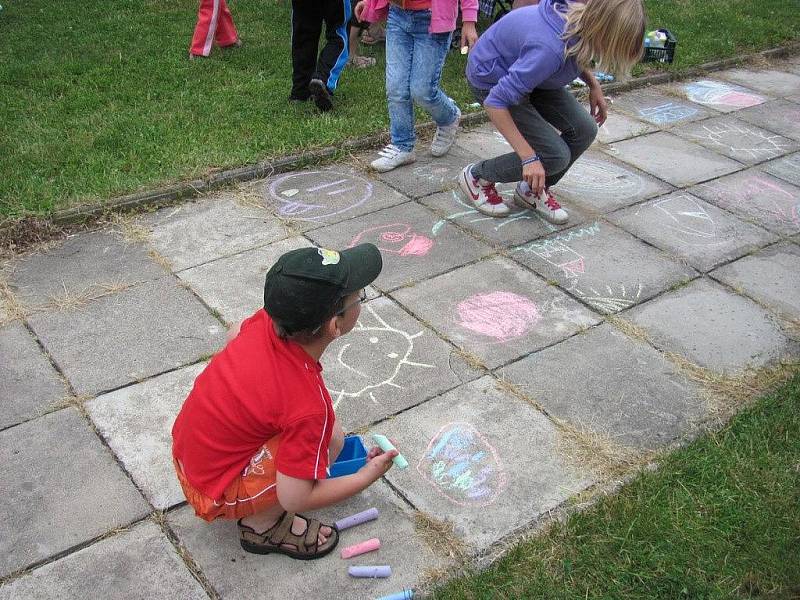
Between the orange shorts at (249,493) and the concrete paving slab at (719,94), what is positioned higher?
the orange shorts at (249,493)

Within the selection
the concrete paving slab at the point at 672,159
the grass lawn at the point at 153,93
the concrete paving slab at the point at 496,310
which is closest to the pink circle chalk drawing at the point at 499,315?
the concrete paving slab at the point at 496,310

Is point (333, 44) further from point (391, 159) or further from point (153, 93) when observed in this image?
point (153, 93)

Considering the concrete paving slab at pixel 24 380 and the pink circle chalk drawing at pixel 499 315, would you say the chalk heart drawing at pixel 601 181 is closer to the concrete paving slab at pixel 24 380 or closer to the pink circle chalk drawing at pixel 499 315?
the pink circle chalk drawing at pixel 499 315

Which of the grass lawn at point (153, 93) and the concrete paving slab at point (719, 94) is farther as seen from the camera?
the concrete paving slab at point (719, 94)

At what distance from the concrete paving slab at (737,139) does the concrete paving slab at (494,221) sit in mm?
1666

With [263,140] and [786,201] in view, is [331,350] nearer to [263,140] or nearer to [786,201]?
[263,140]

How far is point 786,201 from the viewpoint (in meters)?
5.08

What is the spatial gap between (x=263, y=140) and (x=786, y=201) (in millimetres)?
3334

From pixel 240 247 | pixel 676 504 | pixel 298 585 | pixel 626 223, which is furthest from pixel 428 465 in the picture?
pixel 626 223

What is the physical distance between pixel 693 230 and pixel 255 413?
326 cm

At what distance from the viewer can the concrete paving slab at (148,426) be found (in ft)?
9.39

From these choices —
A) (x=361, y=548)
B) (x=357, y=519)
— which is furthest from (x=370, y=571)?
(x=357, y=519)

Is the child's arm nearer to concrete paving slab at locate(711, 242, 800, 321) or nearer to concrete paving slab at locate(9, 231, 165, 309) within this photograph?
concrete paving slab at locate(9, 231, 165, 309)

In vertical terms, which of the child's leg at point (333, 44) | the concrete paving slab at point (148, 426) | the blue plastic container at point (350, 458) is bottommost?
the concrete paving slab at point (148, 426)
